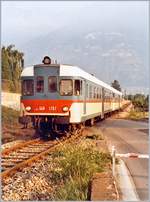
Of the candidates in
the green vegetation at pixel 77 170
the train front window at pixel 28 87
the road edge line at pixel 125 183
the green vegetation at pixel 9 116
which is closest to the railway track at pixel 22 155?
the green vegetation at pixel 77 170

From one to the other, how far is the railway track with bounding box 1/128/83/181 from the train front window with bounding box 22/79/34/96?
5.62ft

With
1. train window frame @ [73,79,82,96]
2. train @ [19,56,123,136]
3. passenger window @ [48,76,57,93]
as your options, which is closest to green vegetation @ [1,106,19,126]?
train @ [19,56,123,136]

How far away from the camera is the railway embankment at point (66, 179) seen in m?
7.01

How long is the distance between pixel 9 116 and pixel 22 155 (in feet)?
49.0

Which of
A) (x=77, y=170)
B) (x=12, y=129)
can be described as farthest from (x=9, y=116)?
(x=77, y=170)

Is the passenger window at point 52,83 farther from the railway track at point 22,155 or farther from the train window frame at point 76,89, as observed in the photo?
the railway track at point 22,155

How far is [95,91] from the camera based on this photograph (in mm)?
20453

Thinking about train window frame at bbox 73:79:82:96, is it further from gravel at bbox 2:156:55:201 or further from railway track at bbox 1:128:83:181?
gravel at bbox 2:156:55:201

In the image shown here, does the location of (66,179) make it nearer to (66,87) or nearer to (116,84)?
(66,87)

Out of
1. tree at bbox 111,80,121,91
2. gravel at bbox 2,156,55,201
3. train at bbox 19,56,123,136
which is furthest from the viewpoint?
tree at bbox 111,80,121,91

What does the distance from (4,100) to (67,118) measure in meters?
15.3

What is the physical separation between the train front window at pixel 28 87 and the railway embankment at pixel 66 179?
5650mm

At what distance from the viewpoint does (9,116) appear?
2678cm

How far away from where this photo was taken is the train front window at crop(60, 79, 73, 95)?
15.8 metres
